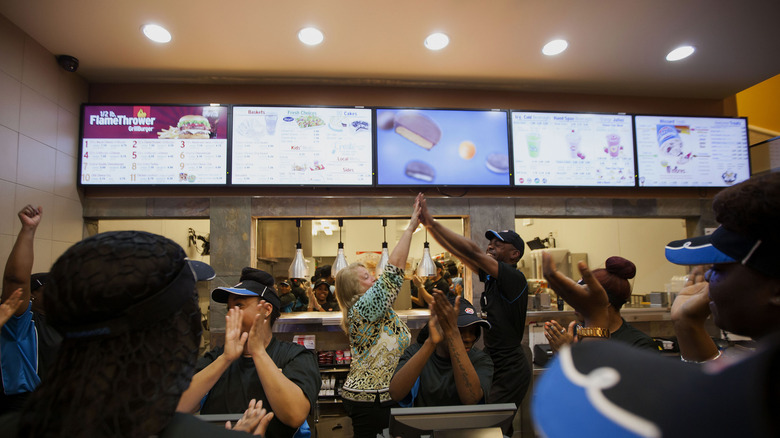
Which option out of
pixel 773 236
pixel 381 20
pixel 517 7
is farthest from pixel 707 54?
pixel 773 236

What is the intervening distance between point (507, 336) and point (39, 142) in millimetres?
4244

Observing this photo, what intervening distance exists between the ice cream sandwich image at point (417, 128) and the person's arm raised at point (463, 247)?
211 cm

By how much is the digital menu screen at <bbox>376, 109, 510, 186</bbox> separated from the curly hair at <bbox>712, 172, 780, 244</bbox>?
151 inches

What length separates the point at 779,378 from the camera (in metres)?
0.30

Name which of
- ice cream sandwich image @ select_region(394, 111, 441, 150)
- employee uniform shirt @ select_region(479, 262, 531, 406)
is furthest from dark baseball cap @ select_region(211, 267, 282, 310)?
ice cream sandwich image @ select_region(394, 111, 441, 150)

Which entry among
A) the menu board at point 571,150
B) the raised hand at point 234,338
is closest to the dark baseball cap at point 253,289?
the raised hand at point 234,338

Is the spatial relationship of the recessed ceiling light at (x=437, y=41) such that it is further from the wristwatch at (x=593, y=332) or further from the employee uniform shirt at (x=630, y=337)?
the wristwatch at (x=593, y=332)

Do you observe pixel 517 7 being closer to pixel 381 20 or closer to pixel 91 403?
pixel 381 20

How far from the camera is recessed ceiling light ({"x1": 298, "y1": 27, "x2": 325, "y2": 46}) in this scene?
377cm

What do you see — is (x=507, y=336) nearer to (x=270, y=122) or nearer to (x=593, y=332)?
(x=593, y=332)

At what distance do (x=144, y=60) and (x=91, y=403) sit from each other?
4.43 meters

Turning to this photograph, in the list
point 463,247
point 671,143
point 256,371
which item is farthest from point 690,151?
point 256,371

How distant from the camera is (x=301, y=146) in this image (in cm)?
446

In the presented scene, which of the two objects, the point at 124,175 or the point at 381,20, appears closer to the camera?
the point at 381,20
